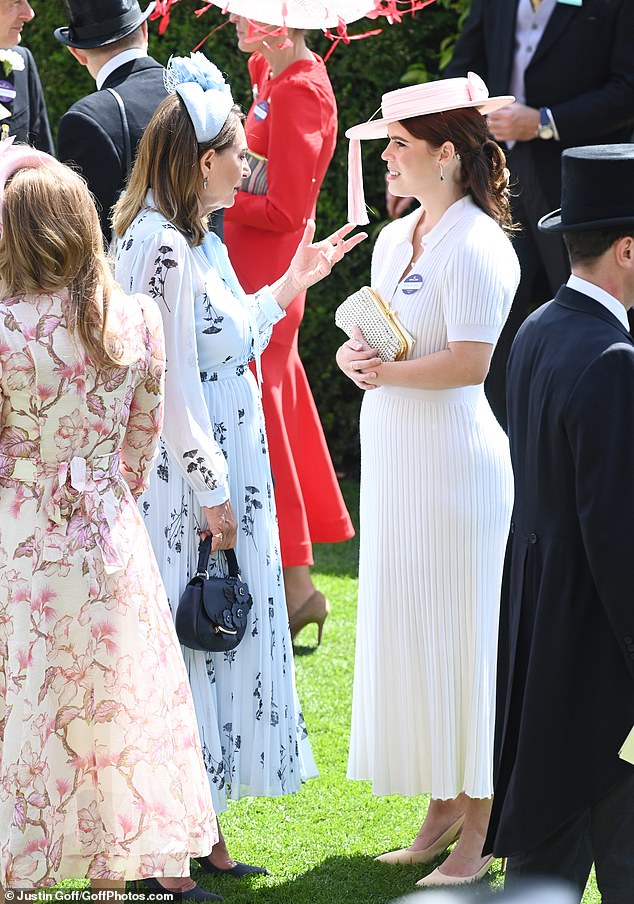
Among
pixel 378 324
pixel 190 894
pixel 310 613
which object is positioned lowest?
pixel 310 613

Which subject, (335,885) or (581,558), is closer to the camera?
(581,558)

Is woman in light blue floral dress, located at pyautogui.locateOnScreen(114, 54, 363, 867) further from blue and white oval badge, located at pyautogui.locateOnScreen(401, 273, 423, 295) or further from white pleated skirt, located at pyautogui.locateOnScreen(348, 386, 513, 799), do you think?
blue and white oval badge, located at pyautogui.locateOnScreen(401, 273, 423, 295)

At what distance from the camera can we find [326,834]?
4.13m

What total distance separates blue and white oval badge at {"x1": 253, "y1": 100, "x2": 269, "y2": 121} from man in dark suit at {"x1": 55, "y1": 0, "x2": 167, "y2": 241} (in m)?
0.88

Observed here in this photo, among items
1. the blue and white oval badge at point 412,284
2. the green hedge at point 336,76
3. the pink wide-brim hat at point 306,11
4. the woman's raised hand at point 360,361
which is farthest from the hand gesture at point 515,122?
the woman's raised hand at point 360,361

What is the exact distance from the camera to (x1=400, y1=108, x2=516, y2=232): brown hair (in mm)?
3805

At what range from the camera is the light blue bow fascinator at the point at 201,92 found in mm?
3574

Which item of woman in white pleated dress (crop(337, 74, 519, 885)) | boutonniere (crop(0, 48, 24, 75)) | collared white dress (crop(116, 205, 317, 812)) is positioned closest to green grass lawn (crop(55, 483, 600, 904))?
woman in white pleated dress (crop(337, 74, 519, 885))

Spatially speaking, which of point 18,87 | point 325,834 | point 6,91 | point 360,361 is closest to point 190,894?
point 325,834

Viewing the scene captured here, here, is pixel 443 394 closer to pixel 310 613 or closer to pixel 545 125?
pixel 310 613

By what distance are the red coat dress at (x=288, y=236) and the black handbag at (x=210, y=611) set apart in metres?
1.78

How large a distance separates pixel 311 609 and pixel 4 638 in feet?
9.01

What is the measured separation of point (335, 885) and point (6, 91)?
336 cm

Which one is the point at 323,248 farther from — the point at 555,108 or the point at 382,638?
the point at 555,108
